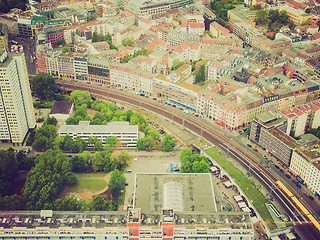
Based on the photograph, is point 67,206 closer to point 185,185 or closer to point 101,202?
point 101,202

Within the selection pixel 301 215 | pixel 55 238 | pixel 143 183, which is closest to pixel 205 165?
pixel 143 183

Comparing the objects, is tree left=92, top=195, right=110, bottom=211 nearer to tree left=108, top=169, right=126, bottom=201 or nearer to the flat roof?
tree left=108, top=169, right=126, bottom=201

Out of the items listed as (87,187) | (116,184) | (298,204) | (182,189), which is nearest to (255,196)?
(298,204)

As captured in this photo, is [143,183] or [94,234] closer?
[94,234]

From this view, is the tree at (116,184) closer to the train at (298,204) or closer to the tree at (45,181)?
the tree at (45,181)

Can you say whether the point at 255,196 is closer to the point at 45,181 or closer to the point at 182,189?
the point at 182,189

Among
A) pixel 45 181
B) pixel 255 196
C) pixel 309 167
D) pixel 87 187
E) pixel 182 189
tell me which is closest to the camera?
pixel 182 189
